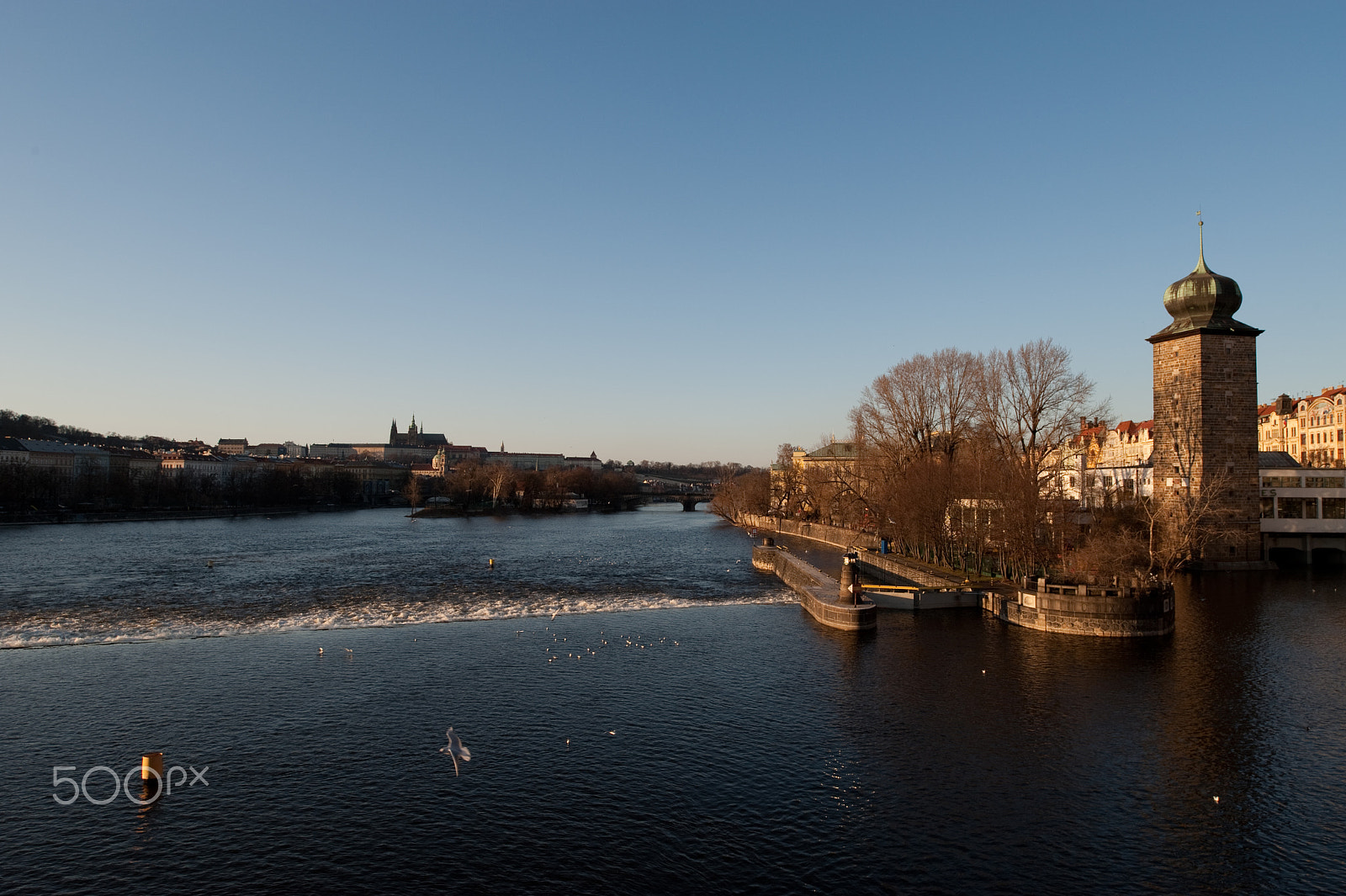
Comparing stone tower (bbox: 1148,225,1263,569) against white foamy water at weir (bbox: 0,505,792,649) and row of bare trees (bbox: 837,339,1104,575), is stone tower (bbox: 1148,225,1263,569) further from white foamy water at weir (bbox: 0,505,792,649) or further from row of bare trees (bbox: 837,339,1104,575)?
white foamy water at weir (bbox: 0,505,792,649)

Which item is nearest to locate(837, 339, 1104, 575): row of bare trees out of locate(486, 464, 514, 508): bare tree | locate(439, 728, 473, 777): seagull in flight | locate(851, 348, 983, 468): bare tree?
locate(851, 348, 983, 468): bare tree

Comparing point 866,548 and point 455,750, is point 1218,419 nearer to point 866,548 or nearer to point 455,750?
point 866,548

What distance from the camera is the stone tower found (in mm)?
53844

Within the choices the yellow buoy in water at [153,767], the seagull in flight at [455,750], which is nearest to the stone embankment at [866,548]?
the seagull in flight at [455,750]

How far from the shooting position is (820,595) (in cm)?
3834

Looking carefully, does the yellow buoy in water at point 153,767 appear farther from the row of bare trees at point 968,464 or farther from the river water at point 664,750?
the row of bare trees at point 968,464

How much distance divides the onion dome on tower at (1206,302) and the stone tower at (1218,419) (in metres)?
0.05

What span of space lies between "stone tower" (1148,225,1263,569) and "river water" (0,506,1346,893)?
57.3 ft

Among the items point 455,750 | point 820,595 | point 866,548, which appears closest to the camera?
point 455,750

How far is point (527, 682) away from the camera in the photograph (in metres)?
25.1

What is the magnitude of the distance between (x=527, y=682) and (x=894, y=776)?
1151 centimetres

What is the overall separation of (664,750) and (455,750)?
15.4 ft

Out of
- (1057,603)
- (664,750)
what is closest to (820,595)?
(1057,603)

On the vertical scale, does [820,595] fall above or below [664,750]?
above
